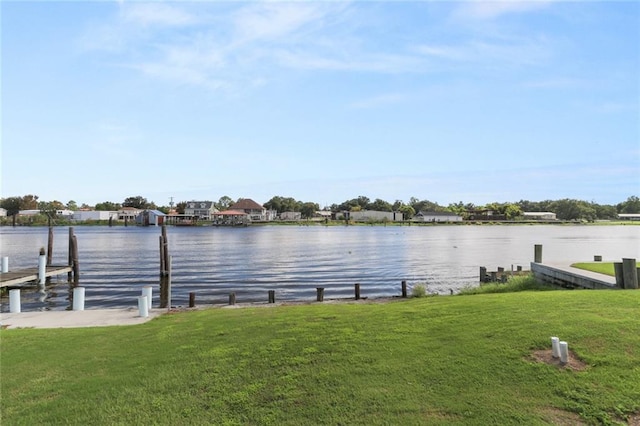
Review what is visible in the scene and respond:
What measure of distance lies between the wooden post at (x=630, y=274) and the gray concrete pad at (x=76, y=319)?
48.7 feet

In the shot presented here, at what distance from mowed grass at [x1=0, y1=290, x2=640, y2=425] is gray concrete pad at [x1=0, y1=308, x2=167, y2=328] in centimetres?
285

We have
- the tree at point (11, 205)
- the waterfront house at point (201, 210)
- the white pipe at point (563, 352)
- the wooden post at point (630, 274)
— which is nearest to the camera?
the white pipe at point (563, 352)

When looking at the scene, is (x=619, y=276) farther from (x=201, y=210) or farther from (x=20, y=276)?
(x=201, y=210)

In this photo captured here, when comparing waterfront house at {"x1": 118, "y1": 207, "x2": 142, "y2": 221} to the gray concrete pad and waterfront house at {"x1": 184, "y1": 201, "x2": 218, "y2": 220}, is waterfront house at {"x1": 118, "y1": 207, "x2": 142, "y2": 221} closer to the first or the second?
waterfront house at {"x1": 184, "y1": 201, "x2": 218, "y2": 220}

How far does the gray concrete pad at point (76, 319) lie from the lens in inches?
503

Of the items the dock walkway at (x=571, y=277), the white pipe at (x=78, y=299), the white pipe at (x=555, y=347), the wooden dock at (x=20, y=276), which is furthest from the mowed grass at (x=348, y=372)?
the wooden dock at (x=20, y=276)

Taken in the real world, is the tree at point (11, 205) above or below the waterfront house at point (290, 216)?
above

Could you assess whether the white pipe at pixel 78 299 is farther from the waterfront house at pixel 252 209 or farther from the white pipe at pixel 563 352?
the waterfront house at pixel 252 209

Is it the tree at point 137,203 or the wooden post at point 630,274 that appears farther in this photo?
the tree at point 137,203

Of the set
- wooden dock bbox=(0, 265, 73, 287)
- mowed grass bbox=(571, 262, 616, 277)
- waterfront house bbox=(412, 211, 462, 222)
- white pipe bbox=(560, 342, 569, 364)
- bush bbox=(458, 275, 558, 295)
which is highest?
waterfront house bbox=(412, 211, 462, 222)

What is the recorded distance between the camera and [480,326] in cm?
855

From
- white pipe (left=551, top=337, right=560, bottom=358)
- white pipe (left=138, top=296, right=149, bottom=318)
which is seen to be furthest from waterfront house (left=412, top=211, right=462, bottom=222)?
white pipe (left=551, top=337, right=560, bottom=358)

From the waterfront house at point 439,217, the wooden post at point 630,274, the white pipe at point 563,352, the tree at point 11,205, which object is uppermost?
the tree at point 11,205

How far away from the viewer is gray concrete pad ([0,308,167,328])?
12.8m
